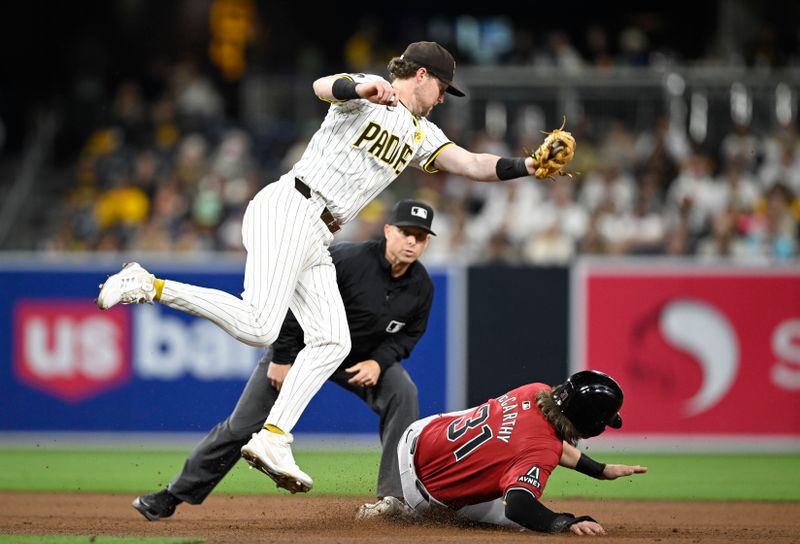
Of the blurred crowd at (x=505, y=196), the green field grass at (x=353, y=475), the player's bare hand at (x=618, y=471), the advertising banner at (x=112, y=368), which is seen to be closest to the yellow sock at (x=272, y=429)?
the player's bare hand at (x=618, y=471)

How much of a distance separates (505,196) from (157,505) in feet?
26.3

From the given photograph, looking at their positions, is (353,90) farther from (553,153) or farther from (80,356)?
(80,356)

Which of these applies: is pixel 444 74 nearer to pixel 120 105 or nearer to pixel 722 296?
pixel 722 296

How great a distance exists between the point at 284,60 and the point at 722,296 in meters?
10.2

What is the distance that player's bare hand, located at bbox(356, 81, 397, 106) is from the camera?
5367 mm

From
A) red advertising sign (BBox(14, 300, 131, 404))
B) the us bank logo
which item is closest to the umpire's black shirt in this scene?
the us bank logo

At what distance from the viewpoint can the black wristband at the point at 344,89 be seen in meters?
5.50

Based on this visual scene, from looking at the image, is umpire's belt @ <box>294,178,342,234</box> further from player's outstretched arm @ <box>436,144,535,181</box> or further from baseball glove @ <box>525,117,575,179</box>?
baseball glove @ <box>525,117,575,179</box>

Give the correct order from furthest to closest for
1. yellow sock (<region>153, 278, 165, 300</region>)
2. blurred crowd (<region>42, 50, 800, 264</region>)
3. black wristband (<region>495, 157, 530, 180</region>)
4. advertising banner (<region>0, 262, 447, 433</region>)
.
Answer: blurred crowd (<region>42, 50, 800, 264</region>), advertising banner (<region>0, 262, 447, 433</region>), black wristband (<region>495, 157, 530, 180</region>), yellow sock (<region>153, 278, 165, 300</region>)

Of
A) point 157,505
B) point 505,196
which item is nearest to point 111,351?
point 505,196

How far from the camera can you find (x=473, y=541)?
Answer: 18.4ft

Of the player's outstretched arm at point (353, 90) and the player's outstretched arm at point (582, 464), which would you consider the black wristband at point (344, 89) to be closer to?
the player's outstretched arm at point (353, 90)

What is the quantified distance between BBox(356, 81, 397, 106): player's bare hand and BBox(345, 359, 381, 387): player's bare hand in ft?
5.67

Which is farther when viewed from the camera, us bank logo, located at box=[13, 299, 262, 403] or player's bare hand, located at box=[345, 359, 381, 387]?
us bank logo, located at box=[13, 299, 262, 403]
